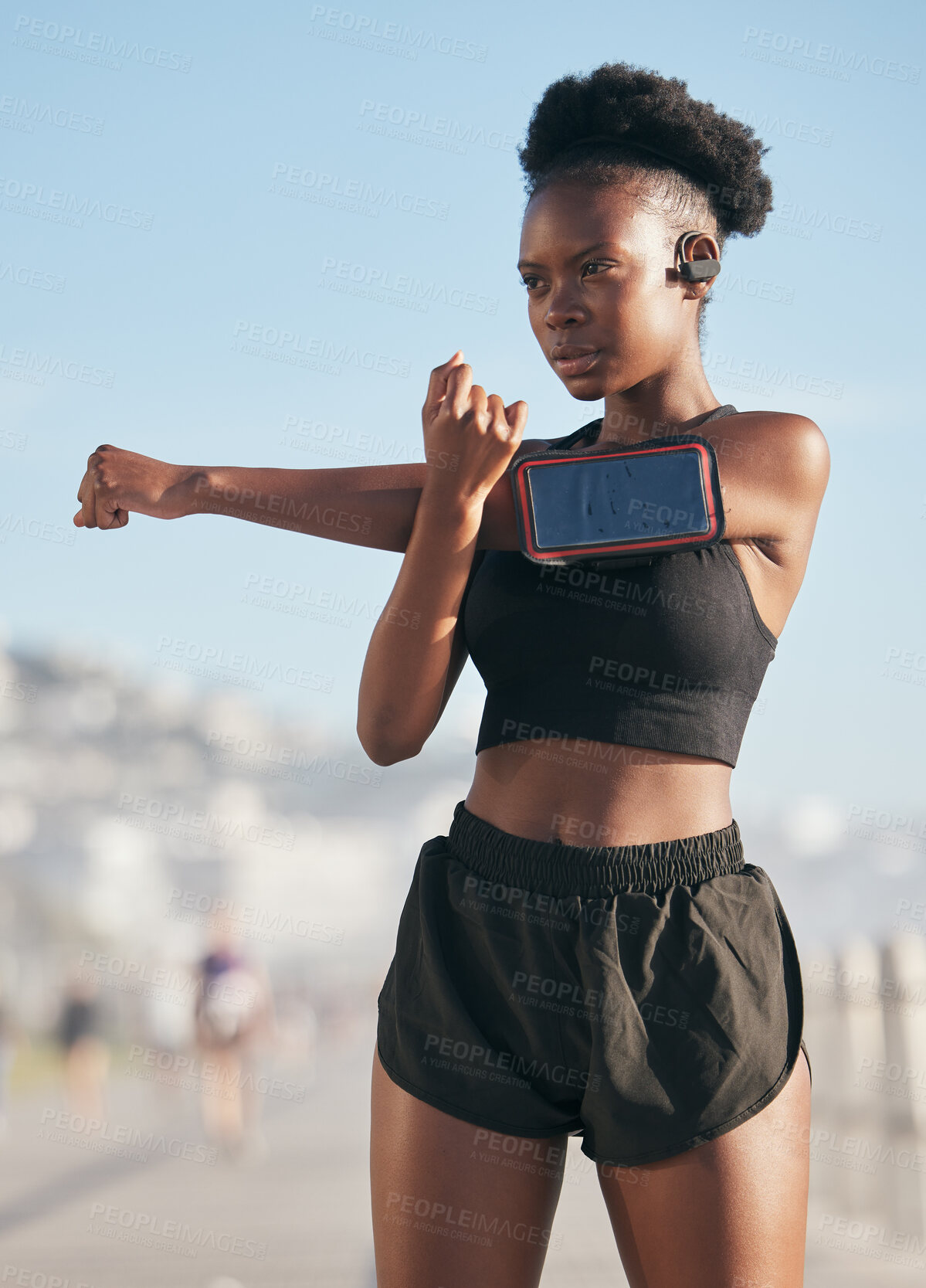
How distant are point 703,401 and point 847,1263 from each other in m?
4.66

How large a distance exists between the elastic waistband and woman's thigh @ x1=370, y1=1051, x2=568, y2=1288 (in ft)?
0.99

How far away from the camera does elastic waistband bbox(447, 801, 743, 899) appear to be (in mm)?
1329

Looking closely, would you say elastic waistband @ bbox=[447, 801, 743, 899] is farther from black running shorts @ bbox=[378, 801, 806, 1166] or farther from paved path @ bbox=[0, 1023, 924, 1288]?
paved path @ bbox=[0, 1023, 924, 1288]

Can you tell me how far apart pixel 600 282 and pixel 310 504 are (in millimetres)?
486

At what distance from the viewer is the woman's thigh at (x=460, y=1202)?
1.28 metres

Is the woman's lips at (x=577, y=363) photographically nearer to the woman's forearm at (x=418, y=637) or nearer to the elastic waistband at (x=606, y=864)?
the woman's forearm at (x=418, y=637)

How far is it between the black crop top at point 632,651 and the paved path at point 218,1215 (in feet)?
4.55

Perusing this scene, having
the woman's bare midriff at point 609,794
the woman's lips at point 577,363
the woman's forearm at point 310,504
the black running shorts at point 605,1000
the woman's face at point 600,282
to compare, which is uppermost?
the woman's face at point 600,282

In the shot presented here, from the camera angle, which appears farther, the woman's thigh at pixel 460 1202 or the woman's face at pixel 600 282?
the woman's face at pixel 600 282

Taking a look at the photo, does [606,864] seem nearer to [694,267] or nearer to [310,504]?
[310,504]

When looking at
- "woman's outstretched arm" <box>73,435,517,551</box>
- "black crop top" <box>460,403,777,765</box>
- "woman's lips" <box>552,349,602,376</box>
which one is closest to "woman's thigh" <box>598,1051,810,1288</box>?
"black crop top" <box>460,403,777,765</box>

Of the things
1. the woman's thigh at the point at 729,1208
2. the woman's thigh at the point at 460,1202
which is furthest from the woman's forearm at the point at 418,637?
the woman's thigh at the point at 729,1208

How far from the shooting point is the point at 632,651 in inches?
52.7

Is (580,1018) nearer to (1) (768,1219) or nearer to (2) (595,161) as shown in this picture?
(1) (768,1219)
